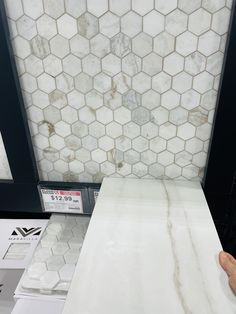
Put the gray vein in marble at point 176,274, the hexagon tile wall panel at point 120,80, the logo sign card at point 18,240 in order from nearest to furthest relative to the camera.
Answer: 1. the gray vein in marble at point 176,274
2. the hexagon tile wall panel at point 120,80
3. the logo sign card at point 18,240

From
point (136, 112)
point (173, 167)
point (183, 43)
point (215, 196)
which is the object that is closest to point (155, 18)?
point (183, 43)

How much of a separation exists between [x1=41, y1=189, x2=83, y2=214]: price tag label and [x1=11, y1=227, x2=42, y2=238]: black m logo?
84 millimetres

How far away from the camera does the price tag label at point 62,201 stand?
2.86 ft

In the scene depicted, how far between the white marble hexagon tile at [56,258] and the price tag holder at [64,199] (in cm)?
4

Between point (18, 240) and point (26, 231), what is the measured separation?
4 centimetres

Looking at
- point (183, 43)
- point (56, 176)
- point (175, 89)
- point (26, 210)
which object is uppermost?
point (183, 43)

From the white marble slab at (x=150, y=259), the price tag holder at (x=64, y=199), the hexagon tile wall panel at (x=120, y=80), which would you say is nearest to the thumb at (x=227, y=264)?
the white marble slab at (x=150, y=259)

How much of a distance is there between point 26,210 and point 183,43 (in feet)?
2.21

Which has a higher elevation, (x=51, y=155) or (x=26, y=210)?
(x=51, y=155)

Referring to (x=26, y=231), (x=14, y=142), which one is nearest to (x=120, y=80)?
(x=14, y=142)

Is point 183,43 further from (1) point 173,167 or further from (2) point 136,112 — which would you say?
(1) point 173,167

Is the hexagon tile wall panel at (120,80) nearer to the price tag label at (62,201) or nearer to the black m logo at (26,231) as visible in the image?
the price tag label at (62,201)

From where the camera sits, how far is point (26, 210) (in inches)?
36.6

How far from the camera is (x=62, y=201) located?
0.89 m
